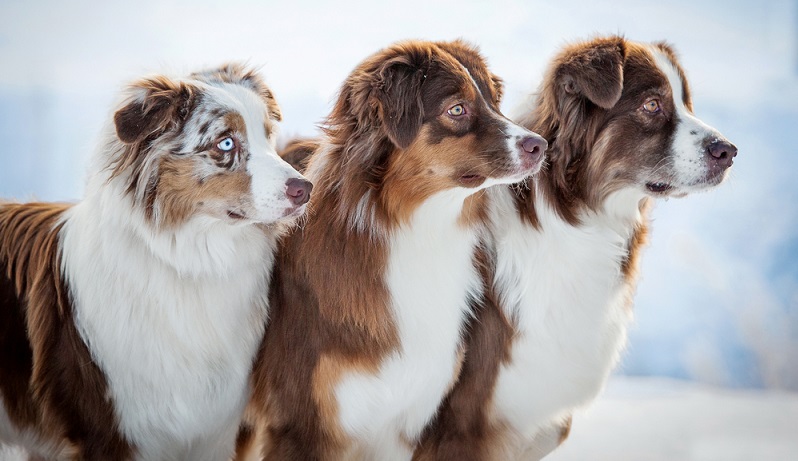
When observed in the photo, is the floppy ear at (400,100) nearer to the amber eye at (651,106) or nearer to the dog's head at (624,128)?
the dog's head at (624,128)

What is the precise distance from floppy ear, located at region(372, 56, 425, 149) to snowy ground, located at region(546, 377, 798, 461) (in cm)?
172

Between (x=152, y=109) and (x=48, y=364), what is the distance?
2.68 feet

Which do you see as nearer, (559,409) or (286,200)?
(286,200)

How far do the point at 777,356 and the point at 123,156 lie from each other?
128 inches

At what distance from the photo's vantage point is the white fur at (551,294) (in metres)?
2.83

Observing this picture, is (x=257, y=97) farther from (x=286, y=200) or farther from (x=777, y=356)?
(x=777, y=356)

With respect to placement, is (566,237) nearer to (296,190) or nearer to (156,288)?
(296,190)

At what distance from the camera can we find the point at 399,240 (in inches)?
105

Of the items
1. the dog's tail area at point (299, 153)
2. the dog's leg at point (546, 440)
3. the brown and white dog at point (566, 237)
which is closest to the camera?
the brown and white dog at point (566, 237)

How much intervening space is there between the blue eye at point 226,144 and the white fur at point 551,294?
82cm

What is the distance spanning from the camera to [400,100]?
2.54m

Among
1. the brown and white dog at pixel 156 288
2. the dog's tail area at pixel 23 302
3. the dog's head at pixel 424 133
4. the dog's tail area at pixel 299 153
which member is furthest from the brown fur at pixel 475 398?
the dog's tail area at pixel 23 302

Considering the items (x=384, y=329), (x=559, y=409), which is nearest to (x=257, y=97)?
(x=384, y=329)

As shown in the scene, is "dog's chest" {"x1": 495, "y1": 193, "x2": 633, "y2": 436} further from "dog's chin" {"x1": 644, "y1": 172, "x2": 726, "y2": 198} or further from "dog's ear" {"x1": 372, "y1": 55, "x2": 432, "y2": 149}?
"dog's ear" {"x1": 372, "y1": 55, "x2": 432, "y2": 149}
